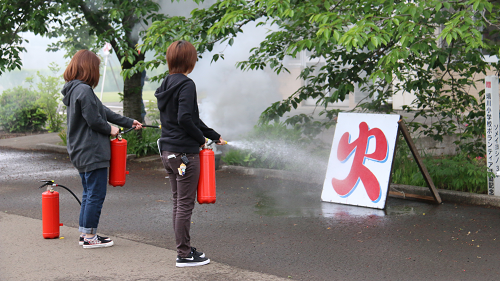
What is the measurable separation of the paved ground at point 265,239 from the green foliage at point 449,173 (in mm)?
410

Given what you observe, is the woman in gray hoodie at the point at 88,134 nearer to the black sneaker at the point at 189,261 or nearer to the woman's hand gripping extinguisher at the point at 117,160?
the woman's hand gripping extinguisher at the point at 117,160

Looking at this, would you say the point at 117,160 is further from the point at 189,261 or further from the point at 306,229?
the point at 306,229

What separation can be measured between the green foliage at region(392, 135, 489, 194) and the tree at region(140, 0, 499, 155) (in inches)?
18.3

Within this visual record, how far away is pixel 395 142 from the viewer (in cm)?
602

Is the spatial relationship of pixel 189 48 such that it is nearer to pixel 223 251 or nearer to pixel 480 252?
pixel 223 251

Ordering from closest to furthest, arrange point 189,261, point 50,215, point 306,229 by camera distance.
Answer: point 189,261 < point 50,215 < point 306,229

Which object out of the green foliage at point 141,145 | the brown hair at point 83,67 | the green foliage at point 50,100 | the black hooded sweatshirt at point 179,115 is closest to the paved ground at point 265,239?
the black hooded sweatshirt at point 179,115

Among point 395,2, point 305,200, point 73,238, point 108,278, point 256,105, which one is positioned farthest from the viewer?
point 256,105

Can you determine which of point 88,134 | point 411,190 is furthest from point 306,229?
point 88,134

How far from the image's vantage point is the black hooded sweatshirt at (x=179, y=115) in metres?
3.82

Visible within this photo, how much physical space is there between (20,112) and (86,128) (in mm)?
11602

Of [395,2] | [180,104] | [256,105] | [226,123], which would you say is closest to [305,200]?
[395,2]

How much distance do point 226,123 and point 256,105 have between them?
1285 mm

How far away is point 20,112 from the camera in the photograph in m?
14.7
